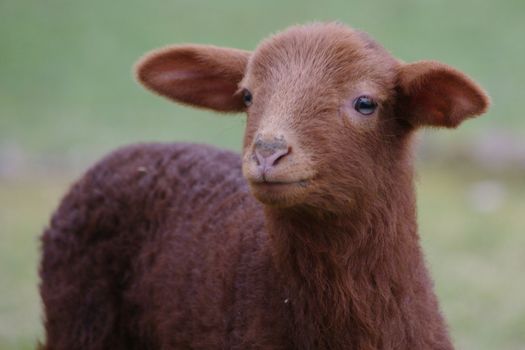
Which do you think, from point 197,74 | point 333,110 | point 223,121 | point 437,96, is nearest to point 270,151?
point 333,110

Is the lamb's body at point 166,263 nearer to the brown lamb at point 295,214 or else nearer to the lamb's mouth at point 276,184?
the brown lamb at point 295,214

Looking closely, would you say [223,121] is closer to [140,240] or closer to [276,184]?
[140,240]

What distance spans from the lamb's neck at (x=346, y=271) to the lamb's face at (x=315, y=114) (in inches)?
10.4


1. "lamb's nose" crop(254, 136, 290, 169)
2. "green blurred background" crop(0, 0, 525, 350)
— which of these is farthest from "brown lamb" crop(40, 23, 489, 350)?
"green blurred background" crop(0, 0, 525, 350)

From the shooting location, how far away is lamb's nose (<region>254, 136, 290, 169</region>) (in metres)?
4.50

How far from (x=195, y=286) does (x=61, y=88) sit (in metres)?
14.8

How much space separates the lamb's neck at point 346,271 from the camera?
16.6 ft

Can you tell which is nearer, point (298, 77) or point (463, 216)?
point (298, 77)

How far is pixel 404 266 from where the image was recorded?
5.28m

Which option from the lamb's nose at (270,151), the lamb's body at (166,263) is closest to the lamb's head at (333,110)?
the lamb's nose at (270,151)

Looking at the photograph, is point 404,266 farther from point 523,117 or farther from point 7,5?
point 7,5

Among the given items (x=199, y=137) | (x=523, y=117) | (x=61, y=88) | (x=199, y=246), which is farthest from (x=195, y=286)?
(x=61, y=88)

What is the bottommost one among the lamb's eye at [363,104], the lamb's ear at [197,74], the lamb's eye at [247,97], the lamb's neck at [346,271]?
the lamb's neck at [346,271]

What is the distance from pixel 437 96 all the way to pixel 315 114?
745 millimetres
